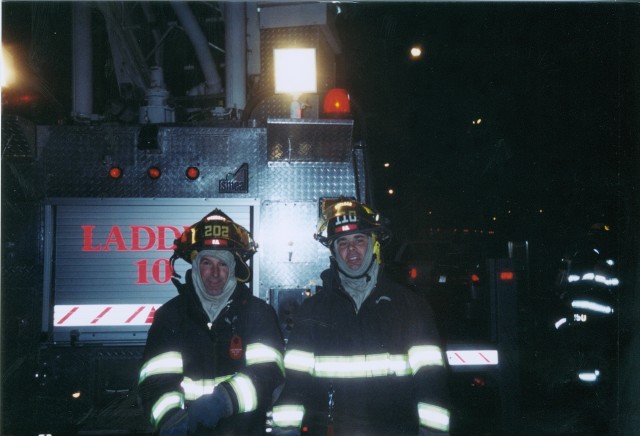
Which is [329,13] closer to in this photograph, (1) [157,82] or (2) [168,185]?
(1) [157,82]

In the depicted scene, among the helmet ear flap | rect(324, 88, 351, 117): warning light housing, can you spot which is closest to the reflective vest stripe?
the helmet ear flap

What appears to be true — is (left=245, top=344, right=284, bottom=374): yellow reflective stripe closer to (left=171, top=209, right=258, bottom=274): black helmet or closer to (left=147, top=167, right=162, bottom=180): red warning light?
(left=171, top=209, right=258, bottom=274): black helmet

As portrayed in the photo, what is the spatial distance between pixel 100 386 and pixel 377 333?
2.71 meters

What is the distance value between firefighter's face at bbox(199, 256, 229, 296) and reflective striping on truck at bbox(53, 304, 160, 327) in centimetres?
135

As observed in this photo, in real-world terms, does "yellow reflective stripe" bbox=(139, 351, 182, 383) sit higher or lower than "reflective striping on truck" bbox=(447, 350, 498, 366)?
higher

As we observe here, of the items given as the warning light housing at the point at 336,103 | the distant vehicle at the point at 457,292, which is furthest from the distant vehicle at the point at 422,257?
the warning light housing at the point at 336,103

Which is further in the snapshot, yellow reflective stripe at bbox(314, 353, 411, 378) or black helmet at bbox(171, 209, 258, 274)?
black helmet at bbox(171, 209, 258, 274)

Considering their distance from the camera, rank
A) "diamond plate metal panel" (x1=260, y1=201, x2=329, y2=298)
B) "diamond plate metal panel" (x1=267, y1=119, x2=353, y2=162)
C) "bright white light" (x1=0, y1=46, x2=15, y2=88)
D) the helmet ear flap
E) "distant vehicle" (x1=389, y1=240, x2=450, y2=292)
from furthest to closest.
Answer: "distant vehicle" (x1=389, y1=240, x2=450, y2=292) → "diamond plate metal panel" (x1=260, y1=201, x2=329, y2=298) → "diamond plate metal panel" (x1=267, y1=119, x2=353, y2=162) → "bright white light" (x1=0, y1=46, x2=15, y2=88) → the helmet ear flap

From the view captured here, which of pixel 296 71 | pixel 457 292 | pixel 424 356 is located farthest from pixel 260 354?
pixel 457 292

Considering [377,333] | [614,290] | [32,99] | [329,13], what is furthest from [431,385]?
[32,99]

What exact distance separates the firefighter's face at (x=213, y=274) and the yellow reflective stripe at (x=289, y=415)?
2.89 ft

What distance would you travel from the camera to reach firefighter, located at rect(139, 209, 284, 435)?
8.90 feet

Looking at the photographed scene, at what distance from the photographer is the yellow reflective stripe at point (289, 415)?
2.75 m

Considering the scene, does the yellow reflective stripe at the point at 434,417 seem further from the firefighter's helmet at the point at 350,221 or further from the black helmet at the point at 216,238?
the black helmet at the point at 216,238
